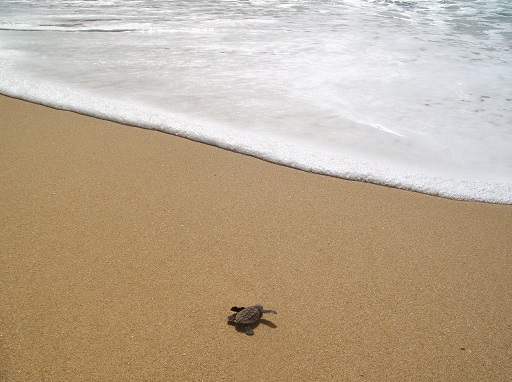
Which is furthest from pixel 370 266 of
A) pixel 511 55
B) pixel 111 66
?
pixel 511 55

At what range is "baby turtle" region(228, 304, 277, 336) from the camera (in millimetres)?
1752

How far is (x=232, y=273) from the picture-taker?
2043 millimetres

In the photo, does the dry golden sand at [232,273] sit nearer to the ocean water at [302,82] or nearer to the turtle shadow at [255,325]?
the turtle shadow at [255,325]

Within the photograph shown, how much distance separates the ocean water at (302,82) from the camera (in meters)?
3.09

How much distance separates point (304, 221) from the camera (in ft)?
7.89

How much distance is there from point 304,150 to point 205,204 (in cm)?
89

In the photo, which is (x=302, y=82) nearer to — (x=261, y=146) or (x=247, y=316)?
(x=261, y=146)

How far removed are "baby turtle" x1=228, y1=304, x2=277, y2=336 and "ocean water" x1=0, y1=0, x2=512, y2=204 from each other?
1296 millimetres

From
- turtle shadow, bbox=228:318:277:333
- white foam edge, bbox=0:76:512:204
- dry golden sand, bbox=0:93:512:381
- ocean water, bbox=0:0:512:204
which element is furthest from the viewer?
ocean water, bbox=0:0:512:204

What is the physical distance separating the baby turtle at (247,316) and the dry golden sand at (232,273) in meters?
0.04

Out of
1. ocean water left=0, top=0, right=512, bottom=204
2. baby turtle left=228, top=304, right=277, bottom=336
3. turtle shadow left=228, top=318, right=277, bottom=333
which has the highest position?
ocean water left=0, top=0, right=512, bottom=204

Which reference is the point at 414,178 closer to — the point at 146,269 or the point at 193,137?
the point at 193,137

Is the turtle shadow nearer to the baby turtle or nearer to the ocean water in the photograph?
the baby turtle

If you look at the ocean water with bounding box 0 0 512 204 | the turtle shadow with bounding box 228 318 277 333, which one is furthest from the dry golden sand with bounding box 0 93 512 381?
the ocean water with bounding box 0 0 512 204
